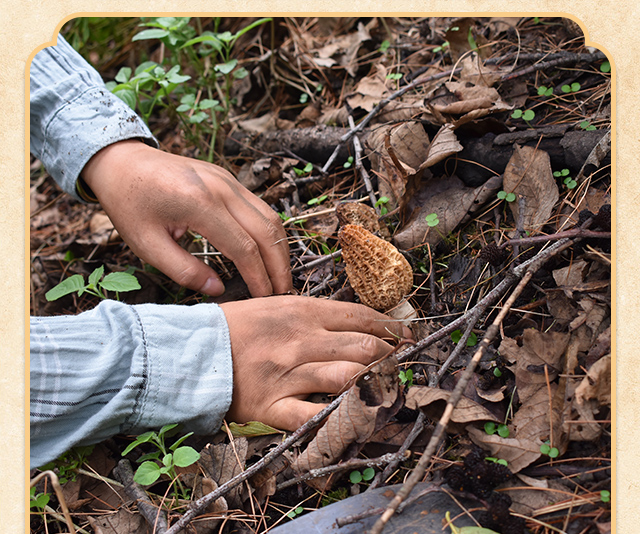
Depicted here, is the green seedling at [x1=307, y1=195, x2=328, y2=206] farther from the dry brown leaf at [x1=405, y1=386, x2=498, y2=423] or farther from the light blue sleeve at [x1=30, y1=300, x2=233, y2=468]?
the dry brown leaf at [x1=405, y1=386, x2=498, y2=423]

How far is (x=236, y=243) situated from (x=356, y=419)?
3.53 ft

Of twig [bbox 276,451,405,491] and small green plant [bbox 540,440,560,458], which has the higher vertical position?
small green plant [bbox 540,440,560,458]

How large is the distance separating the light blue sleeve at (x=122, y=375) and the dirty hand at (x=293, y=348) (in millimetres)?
95

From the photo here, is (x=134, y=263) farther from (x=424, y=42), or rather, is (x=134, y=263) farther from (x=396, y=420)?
(x=424, y=42)

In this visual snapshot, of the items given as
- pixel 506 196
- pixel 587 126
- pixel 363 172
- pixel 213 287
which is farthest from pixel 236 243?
pixel 587 126

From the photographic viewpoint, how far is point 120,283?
233cm

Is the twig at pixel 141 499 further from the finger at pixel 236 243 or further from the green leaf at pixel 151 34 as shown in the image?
the green leaf at pixel 151 34

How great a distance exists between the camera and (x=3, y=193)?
63.3 inches

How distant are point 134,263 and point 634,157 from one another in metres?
2.61

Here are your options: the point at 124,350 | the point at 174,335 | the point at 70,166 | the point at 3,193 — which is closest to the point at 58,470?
the point at 124,350

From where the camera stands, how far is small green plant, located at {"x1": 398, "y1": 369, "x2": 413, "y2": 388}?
1.83 meters

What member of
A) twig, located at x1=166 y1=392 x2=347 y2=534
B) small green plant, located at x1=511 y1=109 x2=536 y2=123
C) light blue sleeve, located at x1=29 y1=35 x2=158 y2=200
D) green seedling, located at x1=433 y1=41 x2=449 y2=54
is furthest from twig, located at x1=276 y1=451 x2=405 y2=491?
green seedling, located at x1=433 y1=41 x2=449 y2=54

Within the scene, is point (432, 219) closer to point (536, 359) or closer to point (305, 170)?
point (536, 359)

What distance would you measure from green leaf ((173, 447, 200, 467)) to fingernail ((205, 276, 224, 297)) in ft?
2.99
